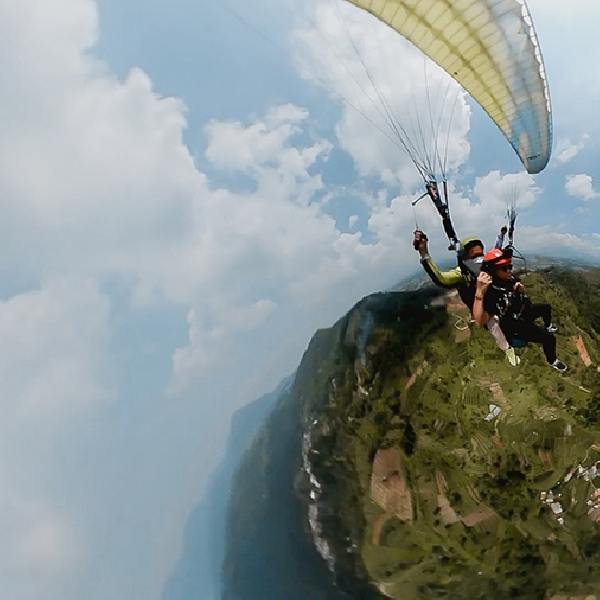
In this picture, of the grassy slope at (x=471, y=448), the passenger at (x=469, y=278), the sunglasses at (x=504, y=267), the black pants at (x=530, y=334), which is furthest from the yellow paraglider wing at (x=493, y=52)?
the grassy slope at (x=471, y=448)

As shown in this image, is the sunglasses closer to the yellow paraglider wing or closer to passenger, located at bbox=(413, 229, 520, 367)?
passenger, located at bbox=(413, 229, 520, 367)

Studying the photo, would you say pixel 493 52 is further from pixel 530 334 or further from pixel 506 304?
pixel 530 334

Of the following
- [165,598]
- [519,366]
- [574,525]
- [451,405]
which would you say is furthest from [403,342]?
[165,598]

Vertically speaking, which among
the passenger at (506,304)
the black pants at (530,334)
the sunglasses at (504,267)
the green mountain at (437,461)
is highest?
the sunglasses at (504,267)

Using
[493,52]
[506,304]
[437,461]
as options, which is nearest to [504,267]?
[506,304]

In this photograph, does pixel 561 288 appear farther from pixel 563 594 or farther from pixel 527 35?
pixel 527 35

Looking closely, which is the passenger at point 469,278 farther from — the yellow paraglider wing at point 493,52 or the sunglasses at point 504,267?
the yellow paraglider wing at point 493,52
